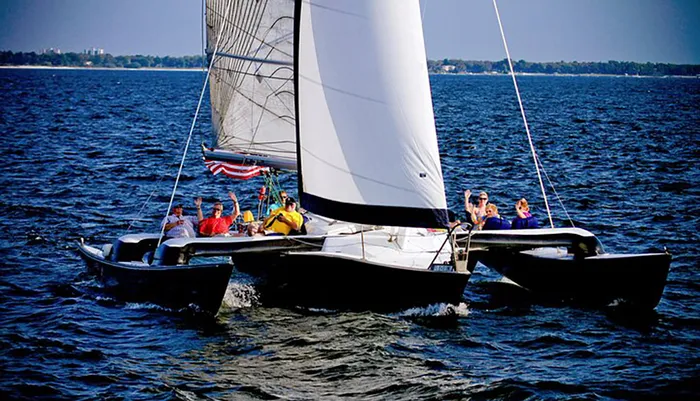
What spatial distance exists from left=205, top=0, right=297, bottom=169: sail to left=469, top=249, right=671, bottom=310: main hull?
5.32m

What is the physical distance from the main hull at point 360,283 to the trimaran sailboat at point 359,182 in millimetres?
18

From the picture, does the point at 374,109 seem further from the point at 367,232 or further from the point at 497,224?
the point at 497,224

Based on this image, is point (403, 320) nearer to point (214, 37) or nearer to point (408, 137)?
point (408, 137)

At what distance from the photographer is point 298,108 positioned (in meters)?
18.1

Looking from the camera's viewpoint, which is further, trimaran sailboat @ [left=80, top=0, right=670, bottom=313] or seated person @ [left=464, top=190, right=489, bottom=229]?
seated person @ [left=464, top=190, right=489, bottom=229]

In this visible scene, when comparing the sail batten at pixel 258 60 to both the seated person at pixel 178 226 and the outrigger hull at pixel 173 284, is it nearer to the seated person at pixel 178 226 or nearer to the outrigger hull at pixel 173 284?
the seated person at pixel 178 226

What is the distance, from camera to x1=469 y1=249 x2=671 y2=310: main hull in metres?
18.4

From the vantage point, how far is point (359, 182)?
17.5 m

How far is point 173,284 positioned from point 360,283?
331cm

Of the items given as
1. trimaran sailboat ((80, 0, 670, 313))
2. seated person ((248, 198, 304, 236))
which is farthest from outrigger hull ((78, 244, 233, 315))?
seated person ((248, 198, 304, 236))

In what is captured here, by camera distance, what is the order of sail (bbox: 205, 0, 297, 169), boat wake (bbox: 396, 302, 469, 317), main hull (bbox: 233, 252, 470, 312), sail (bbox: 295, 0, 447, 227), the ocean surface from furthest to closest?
1. sail (bbox: 205, 0, 297, 169)
2. boat wake (bbox: 396, 302, 469, 317)
3. main hull (bbox: 233, 252, 470, 312)
4. sail (bbox: 295, 0, 447, 227)
5. the ocean surface

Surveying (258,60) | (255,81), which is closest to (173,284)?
(255,81)

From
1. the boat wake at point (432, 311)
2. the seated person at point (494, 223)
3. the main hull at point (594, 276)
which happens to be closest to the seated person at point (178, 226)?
the boat wake at point (432, 311)

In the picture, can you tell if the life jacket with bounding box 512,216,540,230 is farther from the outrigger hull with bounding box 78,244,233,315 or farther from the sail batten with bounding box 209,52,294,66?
the outrigger hull with bounding box 78,244,233,315
